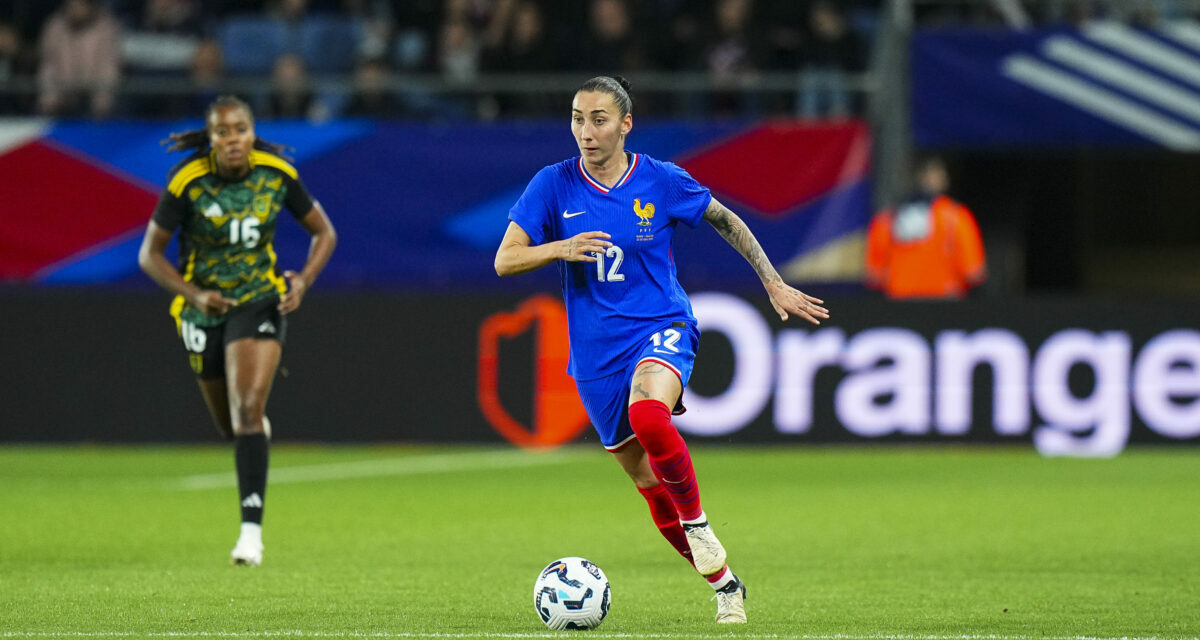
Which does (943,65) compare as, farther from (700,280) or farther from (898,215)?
(700,280)

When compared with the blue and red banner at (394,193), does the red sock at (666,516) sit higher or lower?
lower

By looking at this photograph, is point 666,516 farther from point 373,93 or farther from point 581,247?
point 373,93

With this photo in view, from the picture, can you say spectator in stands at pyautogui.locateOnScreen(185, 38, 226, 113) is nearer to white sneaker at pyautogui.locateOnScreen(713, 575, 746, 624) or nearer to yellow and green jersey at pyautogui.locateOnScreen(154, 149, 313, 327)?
yellow and green jersey at pyautogui.locateOnScreen(154, 149, 313, 327)

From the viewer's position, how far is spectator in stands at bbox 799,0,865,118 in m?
16.6

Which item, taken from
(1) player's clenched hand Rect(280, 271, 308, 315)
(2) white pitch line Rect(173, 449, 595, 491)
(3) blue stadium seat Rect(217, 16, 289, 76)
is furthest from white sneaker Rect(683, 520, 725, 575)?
(3) blue stadium seat Rect(217, 16, 289, 76)

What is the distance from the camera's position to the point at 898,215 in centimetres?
1551

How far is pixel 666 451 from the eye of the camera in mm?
6387

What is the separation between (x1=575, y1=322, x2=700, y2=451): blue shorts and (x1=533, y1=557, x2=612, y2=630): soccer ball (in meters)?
0.53

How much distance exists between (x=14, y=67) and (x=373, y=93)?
12.2 ft

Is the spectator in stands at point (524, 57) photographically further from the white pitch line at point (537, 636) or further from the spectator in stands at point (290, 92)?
the white pitch line at point (537, 636)

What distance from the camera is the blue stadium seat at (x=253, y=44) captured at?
57.8 ft

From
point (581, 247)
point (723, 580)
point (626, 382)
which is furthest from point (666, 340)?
point (723, 580)

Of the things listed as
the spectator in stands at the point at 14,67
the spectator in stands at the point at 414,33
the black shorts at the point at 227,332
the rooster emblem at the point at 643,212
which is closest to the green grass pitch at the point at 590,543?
the black shorts at the point at 227,332

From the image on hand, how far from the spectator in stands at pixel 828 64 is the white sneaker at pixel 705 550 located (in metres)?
10.5
